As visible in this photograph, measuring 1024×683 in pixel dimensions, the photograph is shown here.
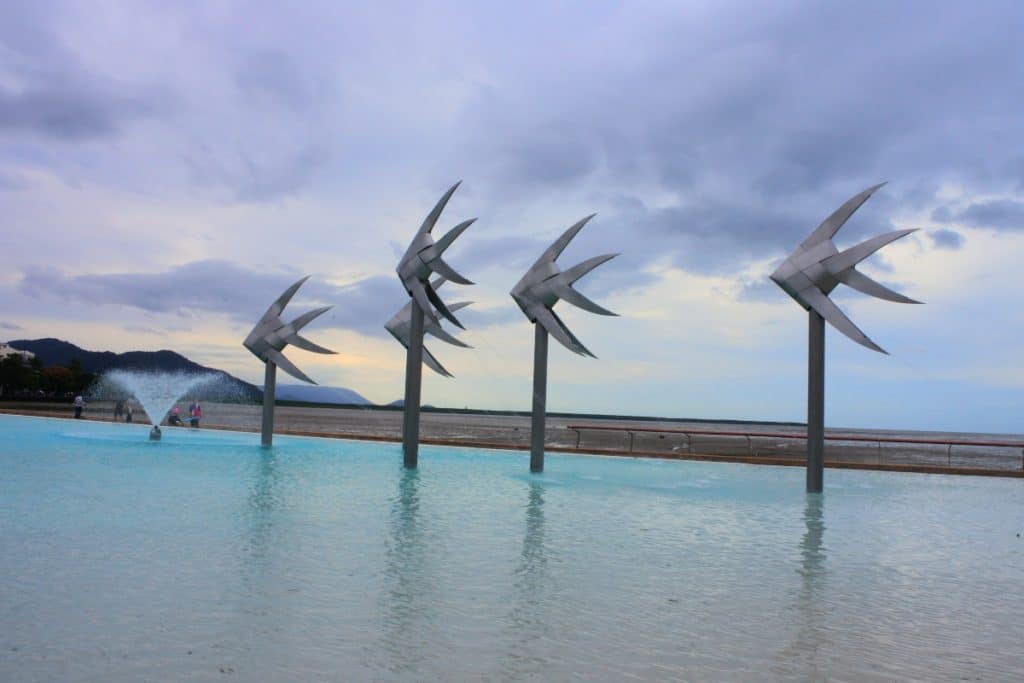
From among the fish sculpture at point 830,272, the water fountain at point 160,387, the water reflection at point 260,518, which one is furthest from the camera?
the water fountain at point 160,387

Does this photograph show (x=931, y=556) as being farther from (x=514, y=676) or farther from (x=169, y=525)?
(x=169, y=525)

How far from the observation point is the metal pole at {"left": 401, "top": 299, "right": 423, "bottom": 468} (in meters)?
21.0

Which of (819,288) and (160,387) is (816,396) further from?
(160,387)

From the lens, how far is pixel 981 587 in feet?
30.3

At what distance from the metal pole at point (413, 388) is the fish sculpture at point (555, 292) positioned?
272 centimetres

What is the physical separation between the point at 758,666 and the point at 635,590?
2.34m

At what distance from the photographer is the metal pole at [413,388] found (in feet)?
68.9

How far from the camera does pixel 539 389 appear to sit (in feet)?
69.4

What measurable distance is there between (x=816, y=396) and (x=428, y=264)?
31.6ft

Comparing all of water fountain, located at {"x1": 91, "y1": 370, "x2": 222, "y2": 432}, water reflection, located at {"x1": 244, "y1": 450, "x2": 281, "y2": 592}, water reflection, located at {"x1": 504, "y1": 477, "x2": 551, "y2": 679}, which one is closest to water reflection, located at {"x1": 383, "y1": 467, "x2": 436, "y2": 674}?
water reflection, located at {"x1": 504, "y1": 477, "x2": 551, "y2": 679}

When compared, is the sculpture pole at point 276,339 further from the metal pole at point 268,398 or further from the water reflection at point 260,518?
the water reflection at point 260,518

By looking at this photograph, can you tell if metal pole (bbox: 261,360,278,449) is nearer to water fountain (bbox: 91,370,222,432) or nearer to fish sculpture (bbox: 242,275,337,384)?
fish sculpture (bbox: 242,275,337,384)

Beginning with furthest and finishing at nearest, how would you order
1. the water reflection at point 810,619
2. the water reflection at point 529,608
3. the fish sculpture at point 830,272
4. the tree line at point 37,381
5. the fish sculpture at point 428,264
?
the tree line at point 37,381, the fish sculpture at point 428,264, the fish sculpture at point 830,272, the water reflection at point 810,619, the water reflection at point 529,608

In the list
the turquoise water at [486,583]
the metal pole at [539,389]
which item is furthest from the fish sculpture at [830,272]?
the metal pole at [539,389]
